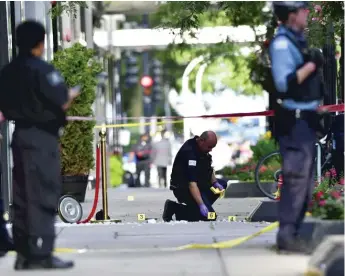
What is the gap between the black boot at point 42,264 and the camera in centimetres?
767

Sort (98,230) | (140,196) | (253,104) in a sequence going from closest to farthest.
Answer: (98,230) → (140,196) → (253,104)

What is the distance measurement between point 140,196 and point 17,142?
52.3 ft

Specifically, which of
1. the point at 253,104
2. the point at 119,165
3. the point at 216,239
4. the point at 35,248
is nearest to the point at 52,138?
the point at 35,248

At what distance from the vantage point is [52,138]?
25.1 feet

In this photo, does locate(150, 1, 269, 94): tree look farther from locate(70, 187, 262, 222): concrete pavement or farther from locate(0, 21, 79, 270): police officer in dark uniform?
locate(0, 21, 79, 270): police officer in dark uniform

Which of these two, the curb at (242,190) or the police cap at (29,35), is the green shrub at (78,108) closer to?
the curb at (242,190)

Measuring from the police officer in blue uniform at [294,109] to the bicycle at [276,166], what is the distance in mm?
5410

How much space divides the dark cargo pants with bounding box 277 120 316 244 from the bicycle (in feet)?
17.7

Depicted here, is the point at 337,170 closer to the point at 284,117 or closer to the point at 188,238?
the point at 188,238

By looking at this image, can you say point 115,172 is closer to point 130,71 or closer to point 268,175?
point 268,175

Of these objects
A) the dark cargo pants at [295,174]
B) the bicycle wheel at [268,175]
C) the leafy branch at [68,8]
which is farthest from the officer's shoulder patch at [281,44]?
the bicycle wheel at [268,175]

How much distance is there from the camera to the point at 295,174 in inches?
310

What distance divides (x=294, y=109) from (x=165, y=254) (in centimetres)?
126

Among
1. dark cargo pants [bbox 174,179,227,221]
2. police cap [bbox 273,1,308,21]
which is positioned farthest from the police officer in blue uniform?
dark cargo pants [bbox 174,179,227,221]
